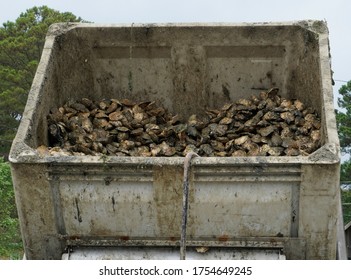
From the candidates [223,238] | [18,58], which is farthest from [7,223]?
[18,58]

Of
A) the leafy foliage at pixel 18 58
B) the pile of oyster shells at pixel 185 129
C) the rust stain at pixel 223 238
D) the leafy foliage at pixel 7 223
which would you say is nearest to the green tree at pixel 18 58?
the leafy foliage at pixel 18 58

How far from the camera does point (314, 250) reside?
167 inches

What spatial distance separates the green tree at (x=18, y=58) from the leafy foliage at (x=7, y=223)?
644cm

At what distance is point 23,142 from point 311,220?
5.22 ft

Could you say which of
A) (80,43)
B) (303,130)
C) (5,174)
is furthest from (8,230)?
(303,130)

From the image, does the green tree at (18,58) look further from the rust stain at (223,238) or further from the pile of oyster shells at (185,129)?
the rust stain at (223,238)

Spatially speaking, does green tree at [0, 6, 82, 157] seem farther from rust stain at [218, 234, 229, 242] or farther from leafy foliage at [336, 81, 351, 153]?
rust stain at [218, 234, 229, 242]

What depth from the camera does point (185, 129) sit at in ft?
17.7

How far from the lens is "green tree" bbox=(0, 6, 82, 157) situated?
18.7m

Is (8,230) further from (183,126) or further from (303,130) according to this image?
(303,130)

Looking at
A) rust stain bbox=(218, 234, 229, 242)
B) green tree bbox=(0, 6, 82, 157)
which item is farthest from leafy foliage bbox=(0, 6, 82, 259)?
rust stain bbox=(218, 234, 229, 242)

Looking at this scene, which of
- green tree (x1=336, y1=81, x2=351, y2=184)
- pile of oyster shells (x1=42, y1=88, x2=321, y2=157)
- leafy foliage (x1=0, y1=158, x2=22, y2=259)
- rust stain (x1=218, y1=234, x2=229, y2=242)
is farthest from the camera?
green tree (x1=336, y1=81, x2=351, y2=184)

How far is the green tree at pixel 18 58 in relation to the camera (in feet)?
61.3

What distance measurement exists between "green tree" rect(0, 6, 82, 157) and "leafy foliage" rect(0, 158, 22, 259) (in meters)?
6.44
